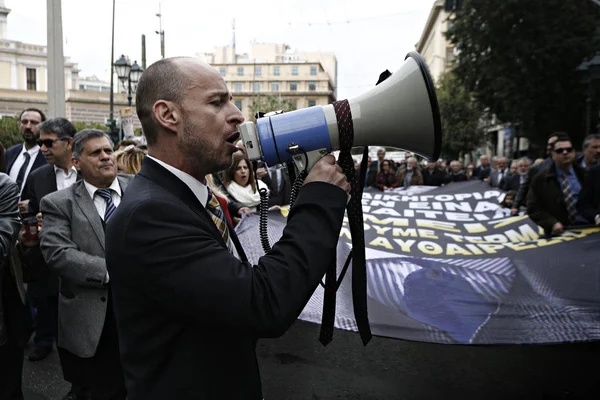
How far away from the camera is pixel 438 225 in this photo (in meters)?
5.48

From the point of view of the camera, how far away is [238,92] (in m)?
92.1

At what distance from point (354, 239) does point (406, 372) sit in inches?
124

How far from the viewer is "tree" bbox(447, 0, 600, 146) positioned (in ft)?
46.4

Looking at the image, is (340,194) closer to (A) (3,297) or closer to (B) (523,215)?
(A) (3,297)

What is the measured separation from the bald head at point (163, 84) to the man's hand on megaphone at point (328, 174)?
0.38 m

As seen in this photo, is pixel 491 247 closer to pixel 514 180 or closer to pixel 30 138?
pixel 514 180

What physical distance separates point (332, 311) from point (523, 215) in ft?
14.7

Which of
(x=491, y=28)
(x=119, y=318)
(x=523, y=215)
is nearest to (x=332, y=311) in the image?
(x=119, y=318)

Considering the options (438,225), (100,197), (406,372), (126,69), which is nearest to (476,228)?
(438,225)

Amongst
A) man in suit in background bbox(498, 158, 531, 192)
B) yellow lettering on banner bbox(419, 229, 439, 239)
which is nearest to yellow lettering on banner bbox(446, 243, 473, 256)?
yellow lettering on banner bbox(419, 229, 439, 239)

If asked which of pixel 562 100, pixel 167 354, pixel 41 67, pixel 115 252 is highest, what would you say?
pixel 41 67

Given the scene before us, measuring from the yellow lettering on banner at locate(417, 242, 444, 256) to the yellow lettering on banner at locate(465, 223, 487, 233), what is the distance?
768 mm

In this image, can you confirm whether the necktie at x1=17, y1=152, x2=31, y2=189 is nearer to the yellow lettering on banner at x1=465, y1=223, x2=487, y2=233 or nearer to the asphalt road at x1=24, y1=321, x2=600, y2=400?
the asphalt road at x1=24, y1=321, x2=600, y2=400

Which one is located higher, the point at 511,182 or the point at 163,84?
the point at 163,84
